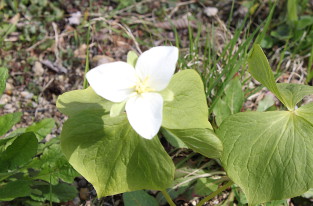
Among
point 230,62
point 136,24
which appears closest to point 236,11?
point 136,24

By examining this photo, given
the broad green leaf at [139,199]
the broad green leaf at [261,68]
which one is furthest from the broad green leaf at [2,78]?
the broad green leaf at [261,68]

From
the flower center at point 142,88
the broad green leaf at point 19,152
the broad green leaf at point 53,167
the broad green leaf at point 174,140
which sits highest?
the flower center at point 142,88

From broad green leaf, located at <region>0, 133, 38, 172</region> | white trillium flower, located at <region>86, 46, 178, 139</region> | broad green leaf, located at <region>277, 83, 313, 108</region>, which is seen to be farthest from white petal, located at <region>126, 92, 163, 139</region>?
broad green leaf, located at <region>0, 133, 38, 172</region>

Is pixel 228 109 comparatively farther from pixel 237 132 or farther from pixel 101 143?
pixel 101 143

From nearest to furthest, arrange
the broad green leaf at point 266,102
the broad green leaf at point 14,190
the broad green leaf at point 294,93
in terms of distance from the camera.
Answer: the broad green leaf at point 294,93 → the broad green leaf at point 14,190 → the broad green leaf at point 266,102

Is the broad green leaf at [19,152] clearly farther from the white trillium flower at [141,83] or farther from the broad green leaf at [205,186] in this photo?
the broad green leaf at [205,186]

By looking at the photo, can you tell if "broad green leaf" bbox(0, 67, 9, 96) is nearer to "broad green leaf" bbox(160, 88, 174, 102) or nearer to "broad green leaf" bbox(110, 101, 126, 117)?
"broad green leaf" bbox(110, 101, 126, 117)
